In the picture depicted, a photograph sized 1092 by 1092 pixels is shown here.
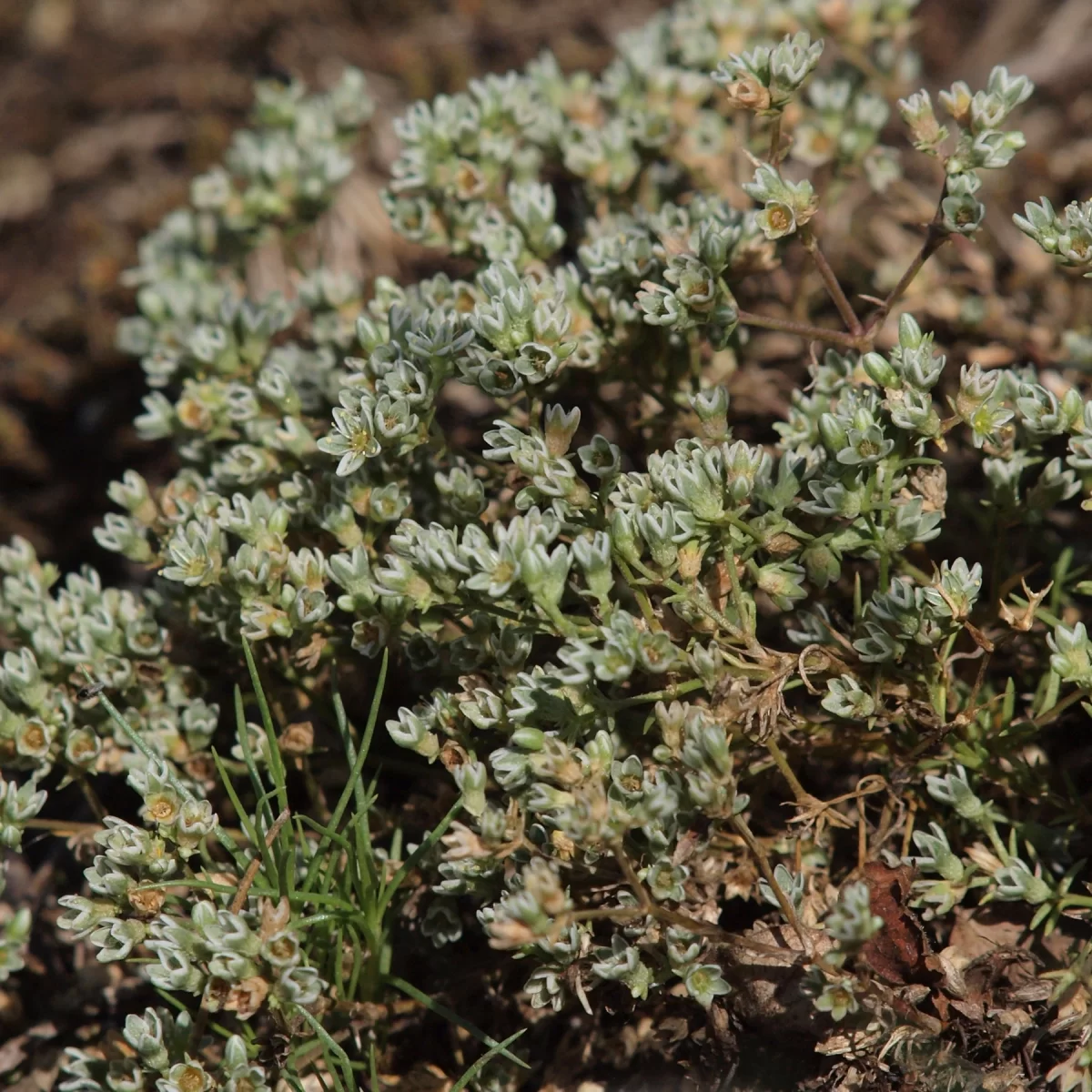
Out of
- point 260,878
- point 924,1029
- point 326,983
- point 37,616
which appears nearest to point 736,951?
point 924,1029

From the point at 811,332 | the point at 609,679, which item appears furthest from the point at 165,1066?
the point at 811,332

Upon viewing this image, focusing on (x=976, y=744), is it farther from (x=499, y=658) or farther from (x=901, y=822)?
(x=499, y=658)

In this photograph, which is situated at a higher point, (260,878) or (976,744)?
(976,744)

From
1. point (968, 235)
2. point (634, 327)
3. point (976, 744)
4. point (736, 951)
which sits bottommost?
point (736, 951)

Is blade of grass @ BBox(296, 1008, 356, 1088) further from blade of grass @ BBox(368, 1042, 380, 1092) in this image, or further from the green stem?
the green stem

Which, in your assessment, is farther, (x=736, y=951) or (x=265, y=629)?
(x=265, y=629)

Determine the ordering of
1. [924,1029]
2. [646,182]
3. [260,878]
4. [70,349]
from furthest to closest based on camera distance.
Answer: [70,349] < [646,182] < [260,878] < [924,1029]

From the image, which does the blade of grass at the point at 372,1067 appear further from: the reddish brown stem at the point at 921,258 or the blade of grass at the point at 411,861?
the reddish brown stem at the point at 921,258

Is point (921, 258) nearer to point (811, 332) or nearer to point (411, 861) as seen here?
point (811, 332)

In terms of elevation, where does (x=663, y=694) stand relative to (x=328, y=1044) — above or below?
above
